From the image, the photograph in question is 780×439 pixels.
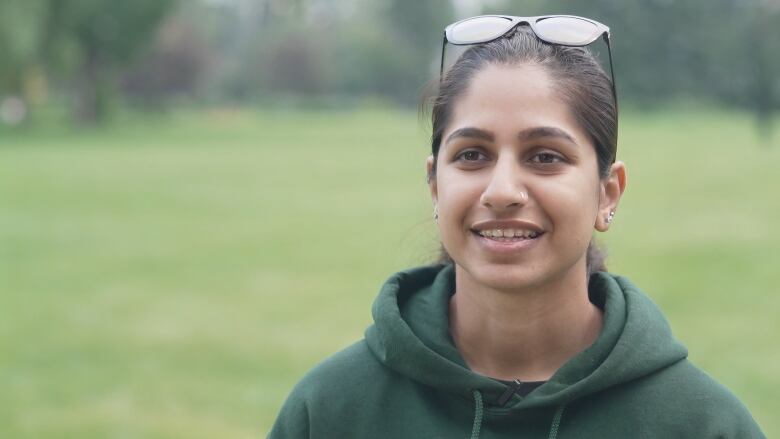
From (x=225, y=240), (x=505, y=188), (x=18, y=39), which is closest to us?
(x=505, y=188)

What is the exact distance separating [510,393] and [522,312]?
6.6 inches

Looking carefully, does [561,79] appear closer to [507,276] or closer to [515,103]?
[515,103]

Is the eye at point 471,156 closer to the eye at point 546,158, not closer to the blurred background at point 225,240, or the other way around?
the eye at point 546,158

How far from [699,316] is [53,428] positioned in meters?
4.95

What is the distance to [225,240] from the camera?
13.8 m

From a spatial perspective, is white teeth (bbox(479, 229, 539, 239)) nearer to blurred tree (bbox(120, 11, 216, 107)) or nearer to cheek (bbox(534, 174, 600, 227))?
cheek (bbox(534, 174, 600, 227))

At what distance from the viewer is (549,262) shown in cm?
199

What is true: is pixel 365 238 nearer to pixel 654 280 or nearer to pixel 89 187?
pixel 654 280

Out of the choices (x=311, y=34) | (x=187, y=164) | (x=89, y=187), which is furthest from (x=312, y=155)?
(x=311, y=34)

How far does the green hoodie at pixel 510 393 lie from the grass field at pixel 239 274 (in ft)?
1.86

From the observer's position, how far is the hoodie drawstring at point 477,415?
1.99m

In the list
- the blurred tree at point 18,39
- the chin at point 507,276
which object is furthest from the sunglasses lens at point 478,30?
the blurred tree at point 18,39

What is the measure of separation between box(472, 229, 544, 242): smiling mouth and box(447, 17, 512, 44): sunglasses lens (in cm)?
38

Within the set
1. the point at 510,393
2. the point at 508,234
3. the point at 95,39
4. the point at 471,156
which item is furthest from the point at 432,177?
the point at 95,39
